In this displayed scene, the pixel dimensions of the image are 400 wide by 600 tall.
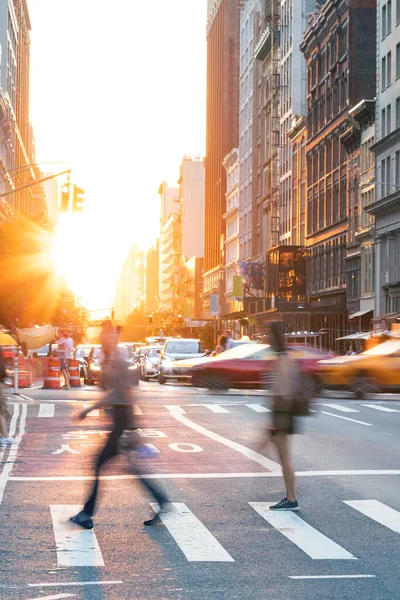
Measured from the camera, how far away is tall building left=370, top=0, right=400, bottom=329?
6412 cm

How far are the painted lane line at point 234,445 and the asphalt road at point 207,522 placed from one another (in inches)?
1.4

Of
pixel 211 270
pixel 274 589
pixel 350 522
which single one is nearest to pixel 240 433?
pixel 350 522

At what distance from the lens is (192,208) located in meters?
192

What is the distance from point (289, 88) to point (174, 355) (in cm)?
5752

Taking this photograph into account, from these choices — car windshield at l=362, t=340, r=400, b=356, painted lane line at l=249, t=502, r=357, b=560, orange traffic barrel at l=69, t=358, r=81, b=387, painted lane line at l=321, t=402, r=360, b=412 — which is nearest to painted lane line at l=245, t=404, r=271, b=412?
painted lane line at l=321, t=402, r=360, b=412

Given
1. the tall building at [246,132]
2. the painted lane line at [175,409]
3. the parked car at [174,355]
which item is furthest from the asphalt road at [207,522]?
the tall building at [246,132]

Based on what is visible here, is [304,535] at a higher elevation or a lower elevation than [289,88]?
lower

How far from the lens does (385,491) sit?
523 inches

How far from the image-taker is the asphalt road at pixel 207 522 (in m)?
8.22

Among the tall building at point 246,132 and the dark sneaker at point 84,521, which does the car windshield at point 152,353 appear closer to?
the dark sneaker at point 84,521

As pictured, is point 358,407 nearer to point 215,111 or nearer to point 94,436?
point 94,436

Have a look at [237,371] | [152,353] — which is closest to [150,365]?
[152,353]

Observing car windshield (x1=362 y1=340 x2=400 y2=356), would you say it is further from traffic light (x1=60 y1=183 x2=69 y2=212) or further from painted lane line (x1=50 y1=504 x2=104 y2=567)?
painted lane line (x1=50 y1=504 x2=104 y2=567)

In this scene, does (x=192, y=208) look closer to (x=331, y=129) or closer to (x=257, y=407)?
(x=331, y=129)
